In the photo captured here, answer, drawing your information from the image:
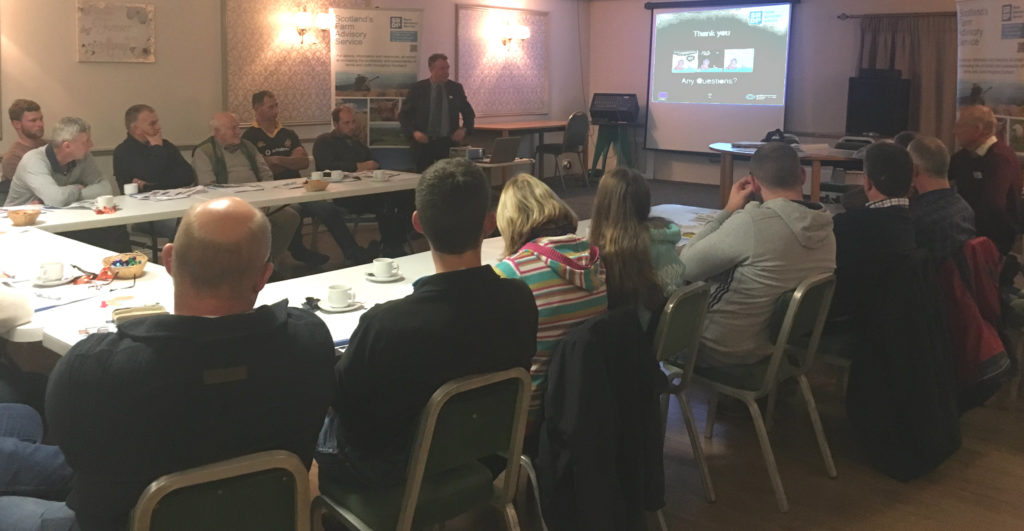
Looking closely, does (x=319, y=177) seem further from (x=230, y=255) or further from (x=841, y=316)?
(x=230, y=255)

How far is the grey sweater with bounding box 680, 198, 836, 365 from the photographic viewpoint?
2994 mm

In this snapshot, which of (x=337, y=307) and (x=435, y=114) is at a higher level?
(x=435, y=114)

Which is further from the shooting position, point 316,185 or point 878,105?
point 878,105

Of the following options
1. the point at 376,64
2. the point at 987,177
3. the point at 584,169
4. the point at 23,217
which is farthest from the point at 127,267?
the point at 584,169

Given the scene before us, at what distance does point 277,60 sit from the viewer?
24.7 feet

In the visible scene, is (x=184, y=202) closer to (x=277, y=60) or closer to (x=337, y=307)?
(x=337, y=307)

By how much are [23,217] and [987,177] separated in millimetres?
4651

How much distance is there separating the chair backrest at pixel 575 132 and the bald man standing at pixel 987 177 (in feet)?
18.6

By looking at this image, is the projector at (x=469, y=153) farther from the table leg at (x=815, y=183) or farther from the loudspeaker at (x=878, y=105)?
the loudspeaker at (x=878, y=105)

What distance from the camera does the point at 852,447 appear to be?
338 cm

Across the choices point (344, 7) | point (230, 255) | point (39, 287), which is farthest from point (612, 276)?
point (344, 7)

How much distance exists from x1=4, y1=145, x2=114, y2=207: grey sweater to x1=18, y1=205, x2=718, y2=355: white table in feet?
5.43

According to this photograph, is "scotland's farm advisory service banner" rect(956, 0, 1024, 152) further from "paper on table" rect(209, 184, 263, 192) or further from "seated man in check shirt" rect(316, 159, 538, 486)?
"seated man in check shirt" rect(316, 159, 538, 486)

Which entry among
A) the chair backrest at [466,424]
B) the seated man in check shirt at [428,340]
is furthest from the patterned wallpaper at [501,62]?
the chair backrest at [466,424]
